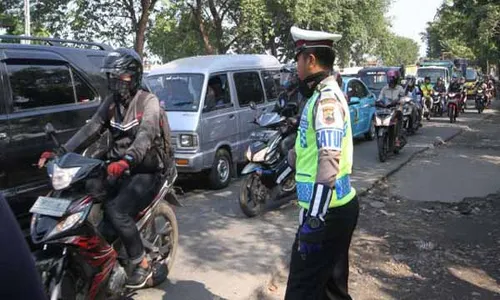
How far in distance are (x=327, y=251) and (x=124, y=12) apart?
18.2 meters

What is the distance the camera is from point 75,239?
3.26 metres

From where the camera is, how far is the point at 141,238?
3967 millimetres

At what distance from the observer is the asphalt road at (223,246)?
14.9ft

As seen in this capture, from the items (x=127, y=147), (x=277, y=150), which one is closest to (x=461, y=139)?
(x=277, y=150)

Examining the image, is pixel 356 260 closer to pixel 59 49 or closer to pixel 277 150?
pixel 277 150

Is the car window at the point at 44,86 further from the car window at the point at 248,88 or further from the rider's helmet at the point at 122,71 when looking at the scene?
the car window at the point at 248,88

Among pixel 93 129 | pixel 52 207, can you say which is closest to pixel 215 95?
pixel 93 129

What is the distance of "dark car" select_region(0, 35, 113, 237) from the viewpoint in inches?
173

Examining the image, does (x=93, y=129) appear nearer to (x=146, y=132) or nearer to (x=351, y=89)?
(x=146, y=132)

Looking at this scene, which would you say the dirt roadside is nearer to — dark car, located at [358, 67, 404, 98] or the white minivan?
the white minivan

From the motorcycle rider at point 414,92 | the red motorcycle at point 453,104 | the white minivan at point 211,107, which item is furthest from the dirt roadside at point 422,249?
the red motorcycle at point 453,104

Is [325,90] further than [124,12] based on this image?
No

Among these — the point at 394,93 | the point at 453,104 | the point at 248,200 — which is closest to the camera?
the point at 248,200

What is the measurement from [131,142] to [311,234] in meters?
1.73
